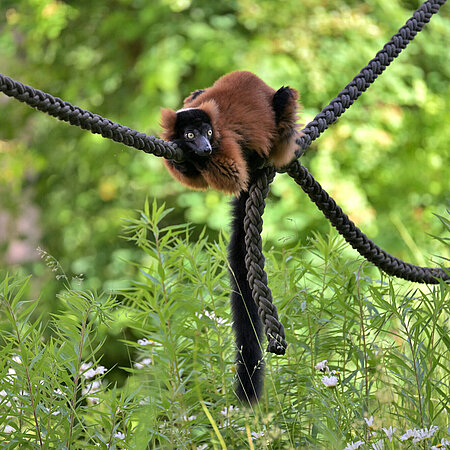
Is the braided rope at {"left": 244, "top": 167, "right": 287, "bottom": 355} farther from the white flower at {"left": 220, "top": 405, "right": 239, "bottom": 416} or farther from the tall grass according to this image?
the white flower at {"left": 220, "top": 405, "right": 239, "bottom": 416}

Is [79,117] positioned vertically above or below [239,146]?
above

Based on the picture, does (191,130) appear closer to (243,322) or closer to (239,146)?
(239,146)

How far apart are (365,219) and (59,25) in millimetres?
2046

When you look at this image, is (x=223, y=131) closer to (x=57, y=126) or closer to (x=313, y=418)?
(x=313, y=418)

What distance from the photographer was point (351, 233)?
1.48 metres

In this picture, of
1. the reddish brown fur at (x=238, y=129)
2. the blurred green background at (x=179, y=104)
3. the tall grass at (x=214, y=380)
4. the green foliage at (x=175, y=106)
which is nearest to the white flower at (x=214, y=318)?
the tall grass at (x=214, y=380)

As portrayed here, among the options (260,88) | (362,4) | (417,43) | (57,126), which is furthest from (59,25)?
(260,88)

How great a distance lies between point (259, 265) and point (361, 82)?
1.75 ft

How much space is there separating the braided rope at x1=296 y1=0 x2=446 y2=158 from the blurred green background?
66.8 inches

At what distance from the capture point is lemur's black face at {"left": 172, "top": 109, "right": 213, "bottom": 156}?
3.93 feet

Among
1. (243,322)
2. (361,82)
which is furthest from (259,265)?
(361,82)

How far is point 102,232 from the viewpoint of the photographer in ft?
11.3

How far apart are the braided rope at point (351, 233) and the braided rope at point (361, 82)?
0.06 meters

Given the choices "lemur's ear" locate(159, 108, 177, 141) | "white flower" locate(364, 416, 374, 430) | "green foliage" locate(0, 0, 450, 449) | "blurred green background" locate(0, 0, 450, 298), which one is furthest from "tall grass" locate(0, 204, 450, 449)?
"blurred green background" locate(0, 0, 450, 298)
